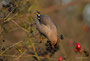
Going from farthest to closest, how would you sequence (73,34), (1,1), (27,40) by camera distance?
(73,34) → (27,40) → (1,1)

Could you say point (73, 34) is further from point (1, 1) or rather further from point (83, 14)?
point (1, 1)

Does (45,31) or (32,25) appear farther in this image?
(32,25)

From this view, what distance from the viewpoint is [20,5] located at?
Answer: 1.63m

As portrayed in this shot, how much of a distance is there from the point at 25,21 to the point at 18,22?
4.3 inches

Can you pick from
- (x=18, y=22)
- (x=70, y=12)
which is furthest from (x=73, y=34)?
(x=18, y=22)

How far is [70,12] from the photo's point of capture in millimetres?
7742

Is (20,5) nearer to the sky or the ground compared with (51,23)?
nearer to the sky

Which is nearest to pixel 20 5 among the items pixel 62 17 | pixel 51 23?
pixel 51 23

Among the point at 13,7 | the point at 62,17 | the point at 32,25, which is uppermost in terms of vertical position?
the point at 62,17

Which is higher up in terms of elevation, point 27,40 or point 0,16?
point 0,16

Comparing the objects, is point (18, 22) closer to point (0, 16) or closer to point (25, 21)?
point (25, 21)

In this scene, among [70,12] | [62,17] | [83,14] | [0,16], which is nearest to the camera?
[0,16]

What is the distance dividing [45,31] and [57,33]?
0.11 m

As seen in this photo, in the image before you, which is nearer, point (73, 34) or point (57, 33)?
point (57, 33)
